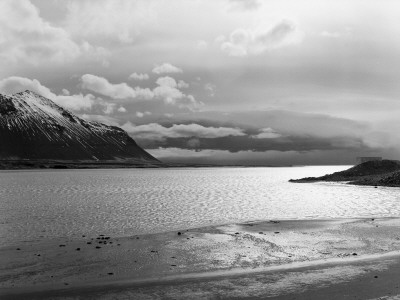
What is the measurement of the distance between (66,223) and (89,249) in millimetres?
13568

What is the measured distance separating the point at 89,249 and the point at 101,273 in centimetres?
585

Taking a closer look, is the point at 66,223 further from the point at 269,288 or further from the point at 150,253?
the point at 269,288

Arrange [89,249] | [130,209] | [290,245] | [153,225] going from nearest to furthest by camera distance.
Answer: [89,249]
[290,245]
[153,225]
[130,209]

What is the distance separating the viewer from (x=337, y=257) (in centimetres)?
2425

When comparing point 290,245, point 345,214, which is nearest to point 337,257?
point 290,245

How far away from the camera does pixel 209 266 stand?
22.2 m

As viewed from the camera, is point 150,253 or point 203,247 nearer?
point 150,253

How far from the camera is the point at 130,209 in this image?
51812mm

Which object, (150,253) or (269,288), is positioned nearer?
(269,288)

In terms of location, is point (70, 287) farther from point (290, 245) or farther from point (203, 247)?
point (290, 245)

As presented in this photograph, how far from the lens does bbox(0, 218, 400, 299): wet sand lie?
1755 centimetres

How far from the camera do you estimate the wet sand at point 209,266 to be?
17547 millimetres

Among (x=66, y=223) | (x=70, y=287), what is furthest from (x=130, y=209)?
(x=70, y=287)

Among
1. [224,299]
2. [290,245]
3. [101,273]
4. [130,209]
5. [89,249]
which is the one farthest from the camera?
[130,209]
